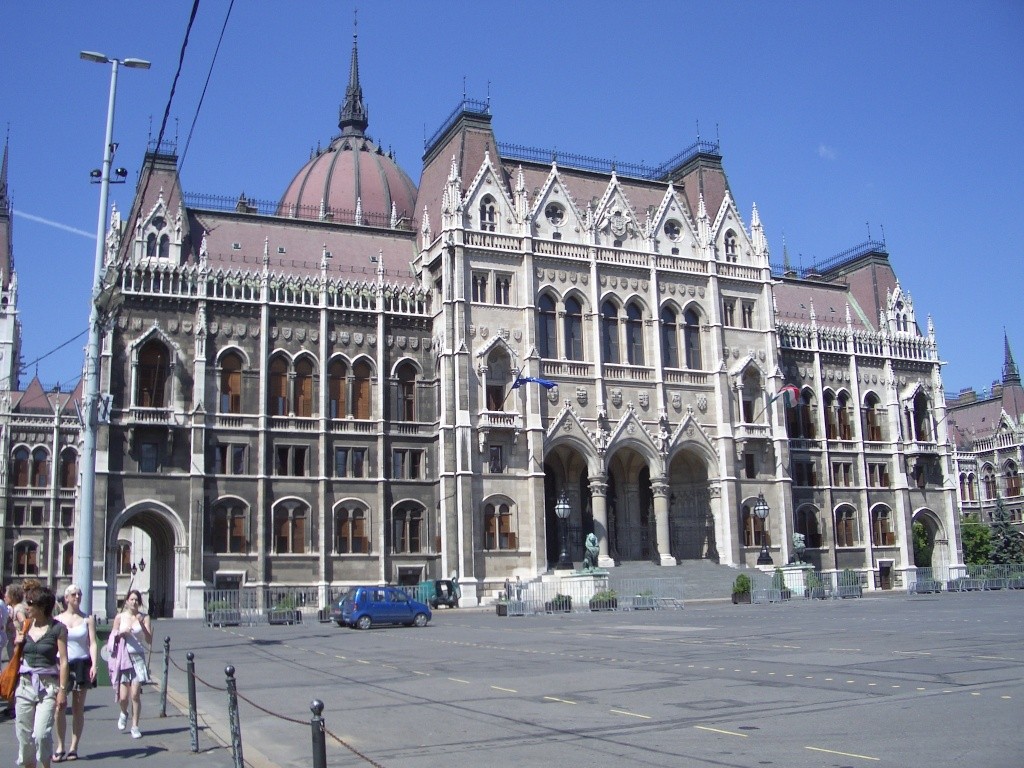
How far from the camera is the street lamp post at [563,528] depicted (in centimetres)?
5112

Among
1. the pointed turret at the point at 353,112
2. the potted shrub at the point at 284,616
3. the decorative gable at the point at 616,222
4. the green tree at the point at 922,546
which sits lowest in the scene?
the potted shrub at the point at 284,616

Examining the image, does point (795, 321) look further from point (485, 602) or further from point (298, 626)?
point (298, 626)

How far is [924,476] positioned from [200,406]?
46357mm

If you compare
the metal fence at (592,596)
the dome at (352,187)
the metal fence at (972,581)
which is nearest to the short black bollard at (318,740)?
the metal fence at (592,596)

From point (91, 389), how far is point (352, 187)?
49452 millimetres

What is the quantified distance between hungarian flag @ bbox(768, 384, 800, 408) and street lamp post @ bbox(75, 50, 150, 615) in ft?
142

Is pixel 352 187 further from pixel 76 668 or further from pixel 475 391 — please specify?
pixel 76 668

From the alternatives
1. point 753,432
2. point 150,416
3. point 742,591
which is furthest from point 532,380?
point 150,416

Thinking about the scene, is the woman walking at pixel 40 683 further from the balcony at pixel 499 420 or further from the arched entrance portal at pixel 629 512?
the arched entrance portal at pixel 629 512

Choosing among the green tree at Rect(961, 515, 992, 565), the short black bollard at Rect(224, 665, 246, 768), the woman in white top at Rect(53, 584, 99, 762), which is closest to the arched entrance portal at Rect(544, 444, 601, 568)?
the woman in white top at Rect(53, 584, 99, 762)

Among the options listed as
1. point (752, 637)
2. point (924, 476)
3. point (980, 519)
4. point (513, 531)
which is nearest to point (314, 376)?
point (513, 531)

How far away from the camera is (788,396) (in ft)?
211

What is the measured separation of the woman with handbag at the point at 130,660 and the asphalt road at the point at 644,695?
3.68ft

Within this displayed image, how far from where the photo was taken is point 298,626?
40.6 meters
